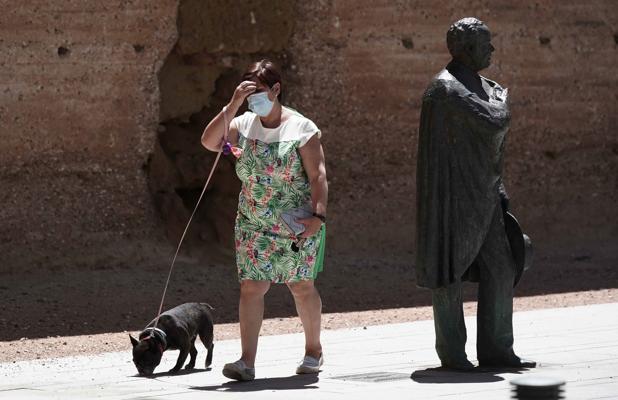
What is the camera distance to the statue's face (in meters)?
7.06

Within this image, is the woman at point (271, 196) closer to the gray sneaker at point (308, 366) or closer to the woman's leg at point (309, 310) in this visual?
the woman's leg at point (309, 310)

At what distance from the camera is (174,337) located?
7289 mm

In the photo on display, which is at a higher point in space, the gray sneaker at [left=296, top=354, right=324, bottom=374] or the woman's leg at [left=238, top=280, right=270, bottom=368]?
the woman's leg at [left=238, top=280, right=270, bottom=368]

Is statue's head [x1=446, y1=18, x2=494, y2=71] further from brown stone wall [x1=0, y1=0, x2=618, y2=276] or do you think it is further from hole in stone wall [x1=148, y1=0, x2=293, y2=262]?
hole in stone wall [x1=148, y1=0, x2=293, y2=262]

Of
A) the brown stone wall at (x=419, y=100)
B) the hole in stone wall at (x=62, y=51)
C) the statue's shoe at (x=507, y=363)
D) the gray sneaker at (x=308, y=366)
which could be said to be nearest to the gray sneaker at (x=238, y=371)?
the gray sneaker at (x=308, y=366)

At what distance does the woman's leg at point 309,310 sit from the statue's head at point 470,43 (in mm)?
1404

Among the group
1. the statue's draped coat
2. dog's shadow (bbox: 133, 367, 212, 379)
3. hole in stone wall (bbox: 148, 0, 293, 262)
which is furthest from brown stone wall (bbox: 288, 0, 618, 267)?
the statue's draped coat

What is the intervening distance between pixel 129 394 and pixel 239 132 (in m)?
1.48

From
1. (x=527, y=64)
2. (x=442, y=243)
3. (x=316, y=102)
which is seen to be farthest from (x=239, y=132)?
(x=527, y=64)

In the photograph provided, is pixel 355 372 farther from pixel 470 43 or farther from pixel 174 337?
pixel 470 43

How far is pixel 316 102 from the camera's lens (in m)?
14.7

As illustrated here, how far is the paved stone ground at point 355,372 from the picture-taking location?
6.38 metres

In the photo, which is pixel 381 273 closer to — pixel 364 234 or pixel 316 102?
pixel 364 234

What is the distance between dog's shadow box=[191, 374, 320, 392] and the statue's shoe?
878 mm
